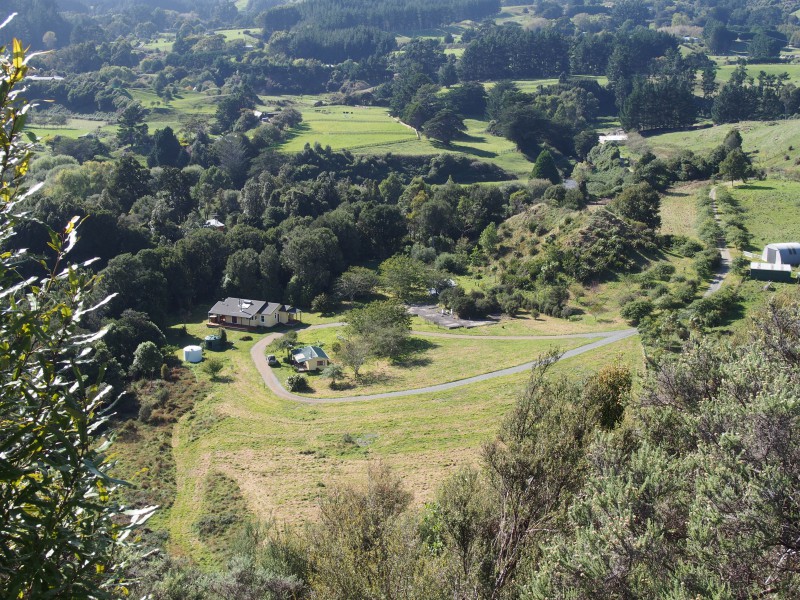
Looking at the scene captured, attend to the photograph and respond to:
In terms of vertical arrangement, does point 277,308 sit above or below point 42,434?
below

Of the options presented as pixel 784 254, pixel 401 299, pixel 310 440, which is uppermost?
pixel 784 254

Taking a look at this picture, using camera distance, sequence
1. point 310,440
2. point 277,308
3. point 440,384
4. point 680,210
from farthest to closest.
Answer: point 680,210, point 277,308, point 440,384, point 310,440

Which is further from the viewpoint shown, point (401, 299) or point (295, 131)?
point (295, 131)

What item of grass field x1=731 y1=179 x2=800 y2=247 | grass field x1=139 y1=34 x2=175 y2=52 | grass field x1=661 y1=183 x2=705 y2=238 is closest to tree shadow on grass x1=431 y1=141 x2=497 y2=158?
grass field x1=661 y1=183 x2=705 y2=238

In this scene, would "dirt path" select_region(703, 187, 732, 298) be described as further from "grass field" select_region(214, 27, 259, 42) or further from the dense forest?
"grass field" select_region(214, 27, 259, 42)

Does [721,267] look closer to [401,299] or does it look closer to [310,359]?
[401,299]

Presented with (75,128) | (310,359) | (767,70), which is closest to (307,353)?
(310,359)
